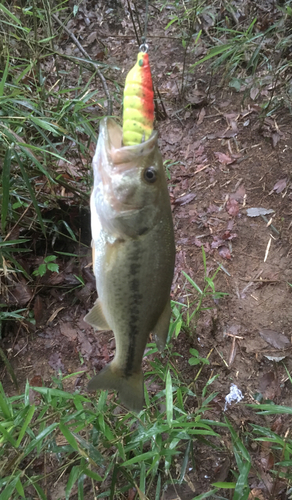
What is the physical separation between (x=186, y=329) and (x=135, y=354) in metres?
1.39

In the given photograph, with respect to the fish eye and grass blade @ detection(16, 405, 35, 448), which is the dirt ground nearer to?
grass blade @ detection(16, 405, 35, 448)

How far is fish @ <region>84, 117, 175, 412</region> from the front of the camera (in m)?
1.45

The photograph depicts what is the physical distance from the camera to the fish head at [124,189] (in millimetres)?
1448

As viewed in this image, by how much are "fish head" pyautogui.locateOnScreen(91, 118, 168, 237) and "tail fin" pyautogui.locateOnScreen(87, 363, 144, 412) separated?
2.16 feet

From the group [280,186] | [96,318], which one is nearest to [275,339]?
[280,186]

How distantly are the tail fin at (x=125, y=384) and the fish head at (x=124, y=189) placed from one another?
660 mm

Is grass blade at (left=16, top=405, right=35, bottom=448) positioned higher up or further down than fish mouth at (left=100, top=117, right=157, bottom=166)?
further down

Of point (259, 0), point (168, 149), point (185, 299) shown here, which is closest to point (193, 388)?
point (185, 299)

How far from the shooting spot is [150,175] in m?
1.48

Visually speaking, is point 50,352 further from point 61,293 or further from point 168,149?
point 168,149

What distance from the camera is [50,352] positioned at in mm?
3240

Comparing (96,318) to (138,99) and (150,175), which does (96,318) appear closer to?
(150,175)

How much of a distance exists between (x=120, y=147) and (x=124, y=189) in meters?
0.18

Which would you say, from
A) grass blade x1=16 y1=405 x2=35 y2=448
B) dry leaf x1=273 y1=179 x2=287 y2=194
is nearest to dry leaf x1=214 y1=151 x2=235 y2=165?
dry leaf x1=273 y1=179 x2=287 y2=194
